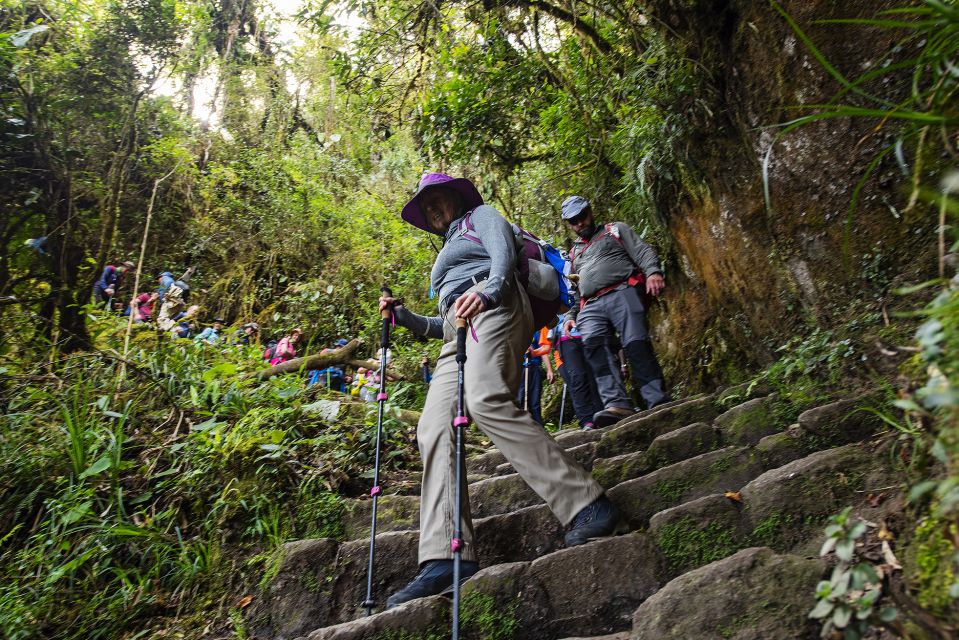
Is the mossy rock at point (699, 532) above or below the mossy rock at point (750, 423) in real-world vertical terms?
below

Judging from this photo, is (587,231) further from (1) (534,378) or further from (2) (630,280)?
(1) (534,378)

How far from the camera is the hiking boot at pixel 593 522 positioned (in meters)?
2.72

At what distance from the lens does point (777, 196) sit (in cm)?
405

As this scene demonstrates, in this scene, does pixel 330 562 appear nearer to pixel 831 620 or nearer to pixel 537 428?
pixel 537 428

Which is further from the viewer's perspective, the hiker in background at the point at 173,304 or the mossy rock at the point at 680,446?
the hiker in background at the point at 173,304

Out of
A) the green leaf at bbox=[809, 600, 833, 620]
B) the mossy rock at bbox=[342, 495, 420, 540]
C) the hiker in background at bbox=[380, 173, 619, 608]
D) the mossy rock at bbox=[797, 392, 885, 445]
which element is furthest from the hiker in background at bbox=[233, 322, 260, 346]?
the green leaf at bbox=[809, 600, 833, 620]

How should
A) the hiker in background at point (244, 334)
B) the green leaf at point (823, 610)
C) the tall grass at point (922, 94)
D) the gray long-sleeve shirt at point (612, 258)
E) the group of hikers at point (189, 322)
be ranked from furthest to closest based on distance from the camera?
the group of hikers at point (189, 322) < the hiker in background at point (244, 334) < the gray long-sleeve shirt at point (612, 258) < the green leaf at point (823, 610) < the tall grass at point (922, 94)

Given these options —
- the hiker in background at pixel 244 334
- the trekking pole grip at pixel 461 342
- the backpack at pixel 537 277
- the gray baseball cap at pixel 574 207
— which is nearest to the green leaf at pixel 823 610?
the trekking pole grip at pixel 461 342

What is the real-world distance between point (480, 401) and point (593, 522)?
2.49 feet

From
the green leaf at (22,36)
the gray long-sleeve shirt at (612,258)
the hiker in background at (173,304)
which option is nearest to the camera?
the gray long-sleeve shirt at (612,258)

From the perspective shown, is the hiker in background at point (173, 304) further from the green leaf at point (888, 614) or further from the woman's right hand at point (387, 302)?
the green leaf at point (888, 614)

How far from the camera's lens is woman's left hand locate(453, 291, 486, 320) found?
115 inches

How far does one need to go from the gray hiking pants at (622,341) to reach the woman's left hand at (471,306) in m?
2.67

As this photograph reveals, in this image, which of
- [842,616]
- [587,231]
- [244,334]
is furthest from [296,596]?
[244,334]
